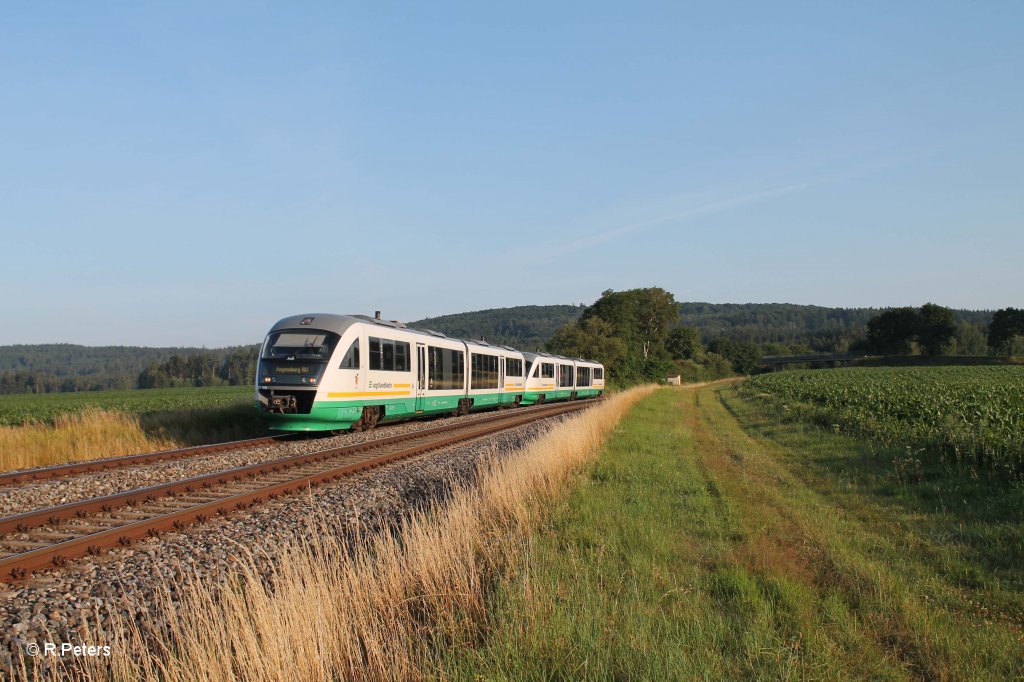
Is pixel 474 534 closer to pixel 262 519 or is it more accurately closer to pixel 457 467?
pixel 262 519

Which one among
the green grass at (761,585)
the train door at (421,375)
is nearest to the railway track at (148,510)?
the green grass at (761,585)

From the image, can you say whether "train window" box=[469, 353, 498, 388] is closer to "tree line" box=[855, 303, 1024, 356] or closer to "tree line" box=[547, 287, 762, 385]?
"tree line" box=[547, 287, 762, 385]

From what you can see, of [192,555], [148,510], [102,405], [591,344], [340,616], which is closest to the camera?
[340,616]

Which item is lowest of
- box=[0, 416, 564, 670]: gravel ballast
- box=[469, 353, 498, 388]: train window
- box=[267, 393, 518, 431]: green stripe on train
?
box=[0, 416, 564, 670]: gravel ballast

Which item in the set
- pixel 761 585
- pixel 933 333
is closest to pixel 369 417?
pixel 761 585

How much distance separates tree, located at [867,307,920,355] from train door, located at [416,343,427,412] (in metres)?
128

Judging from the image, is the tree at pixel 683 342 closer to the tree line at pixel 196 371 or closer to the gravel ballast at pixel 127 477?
the tree line at pixel 196 371

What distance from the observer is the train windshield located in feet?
49.8

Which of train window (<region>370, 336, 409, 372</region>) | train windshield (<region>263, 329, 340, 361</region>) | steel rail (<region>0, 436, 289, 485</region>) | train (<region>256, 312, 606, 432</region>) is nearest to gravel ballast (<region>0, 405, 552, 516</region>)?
steel rail (<region>0, 436, 289, 485</region>)

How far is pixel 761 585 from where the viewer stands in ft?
17.7

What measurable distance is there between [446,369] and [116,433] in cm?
1068

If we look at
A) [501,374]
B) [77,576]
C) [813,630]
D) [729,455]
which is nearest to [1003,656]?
[813,630]

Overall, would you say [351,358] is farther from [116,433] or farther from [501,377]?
[501,377]

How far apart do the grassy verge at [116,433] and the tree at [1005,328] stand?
131536 mm
